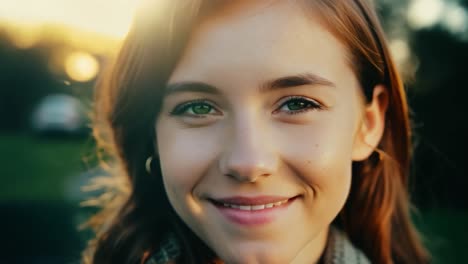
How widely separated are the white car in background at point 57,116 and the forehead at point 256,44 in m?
12.5

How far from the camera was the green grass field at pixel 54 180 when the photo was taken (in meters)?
4.65

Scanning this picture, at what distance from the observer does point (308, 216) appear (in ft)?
5.18

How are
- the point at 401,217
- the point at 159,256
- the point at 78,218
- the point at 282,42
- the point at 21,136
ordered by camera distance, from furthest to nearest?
1. the point at 21,136
2. the point at 78,218
3. the point at 401,217
4. the point at 159,256
5. the point at 282,42

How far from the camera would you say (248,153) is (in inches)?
55.8

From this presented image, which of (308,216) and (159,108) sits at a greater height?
(159,108)

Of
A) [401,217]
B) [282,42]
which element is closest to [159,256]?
[282,42]

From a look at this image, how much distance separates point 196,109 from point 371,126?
62cm

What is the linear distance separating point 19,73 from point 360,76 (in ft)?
49.7

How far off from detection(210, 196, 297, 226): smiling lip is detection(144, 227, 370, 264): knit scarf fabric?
44 cm

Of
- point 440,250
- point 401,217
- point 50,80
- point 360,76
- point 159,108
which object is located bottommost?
point 50,80

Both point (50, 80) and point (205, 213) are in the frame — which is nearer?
point (205, 213)

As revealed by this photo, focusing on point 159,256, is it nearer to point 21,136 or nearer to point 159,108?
point 159,108

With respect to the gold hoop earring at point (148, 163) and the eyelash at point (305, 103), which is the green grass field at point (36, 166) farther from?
the eyelash at point (305, 103)

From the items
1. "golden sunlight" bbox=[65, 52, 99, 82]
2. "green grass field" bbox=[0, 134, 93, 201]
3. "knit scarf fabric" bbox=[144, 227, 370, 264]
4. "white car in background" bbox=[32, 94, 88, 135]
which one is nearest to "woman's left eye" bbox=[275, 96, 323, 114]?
"knit scarf fabric" bbox=[144, 227, 370, 264]
